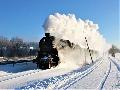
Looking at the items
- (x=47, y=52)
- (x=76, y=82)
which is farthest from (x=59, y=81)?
(x=47, y=52)

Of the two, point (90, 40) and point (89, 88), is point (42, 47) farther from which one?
point (90, 40)

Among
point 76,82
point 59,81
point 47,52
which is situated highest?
point 47,52

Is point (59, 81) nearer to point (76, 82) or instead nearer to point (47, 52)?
point (76, 82)

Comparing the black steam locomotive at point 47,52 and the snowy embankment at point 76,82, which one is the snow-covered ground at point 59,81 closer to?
the snowy embankment at point 76,82

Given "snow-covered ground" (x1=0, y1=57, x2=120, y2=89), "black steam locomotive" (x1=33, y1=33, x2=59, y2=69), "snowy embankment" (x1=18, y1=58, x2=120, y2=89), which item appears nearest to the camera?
"snowy embankment" (x1=18, y1=58, x2=120, y2=89)

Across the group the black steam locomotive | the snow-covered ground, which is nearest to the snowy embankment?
the snow-covered ground

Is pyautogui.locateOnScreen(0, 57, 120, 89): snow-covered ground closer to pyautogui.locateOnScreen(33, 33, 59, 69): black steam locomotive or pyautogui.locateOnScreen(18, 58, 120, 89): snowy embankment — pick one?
pyautogui.locateOnScreen(18, 58, 120, 89): snowy embankment

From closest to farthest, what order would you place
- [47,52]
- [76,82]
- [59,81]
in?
[59,81] → [76,82] → [47,52]

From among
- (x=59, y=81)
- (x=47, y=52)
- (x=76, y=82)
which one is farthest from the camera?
(x=47, y=52)

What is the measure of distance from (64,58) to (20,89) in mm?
27092

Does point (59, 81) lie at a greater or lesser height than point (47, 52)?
lesser

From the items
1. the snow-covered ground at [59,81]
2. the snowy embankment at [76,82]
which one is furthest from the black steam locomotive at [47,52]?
the snowy embankment at [76,82]

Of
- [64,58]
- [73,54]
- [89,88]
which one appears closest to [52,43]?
[64,58]

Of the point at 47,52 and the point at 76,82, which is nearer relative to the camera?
the point at 76,82
